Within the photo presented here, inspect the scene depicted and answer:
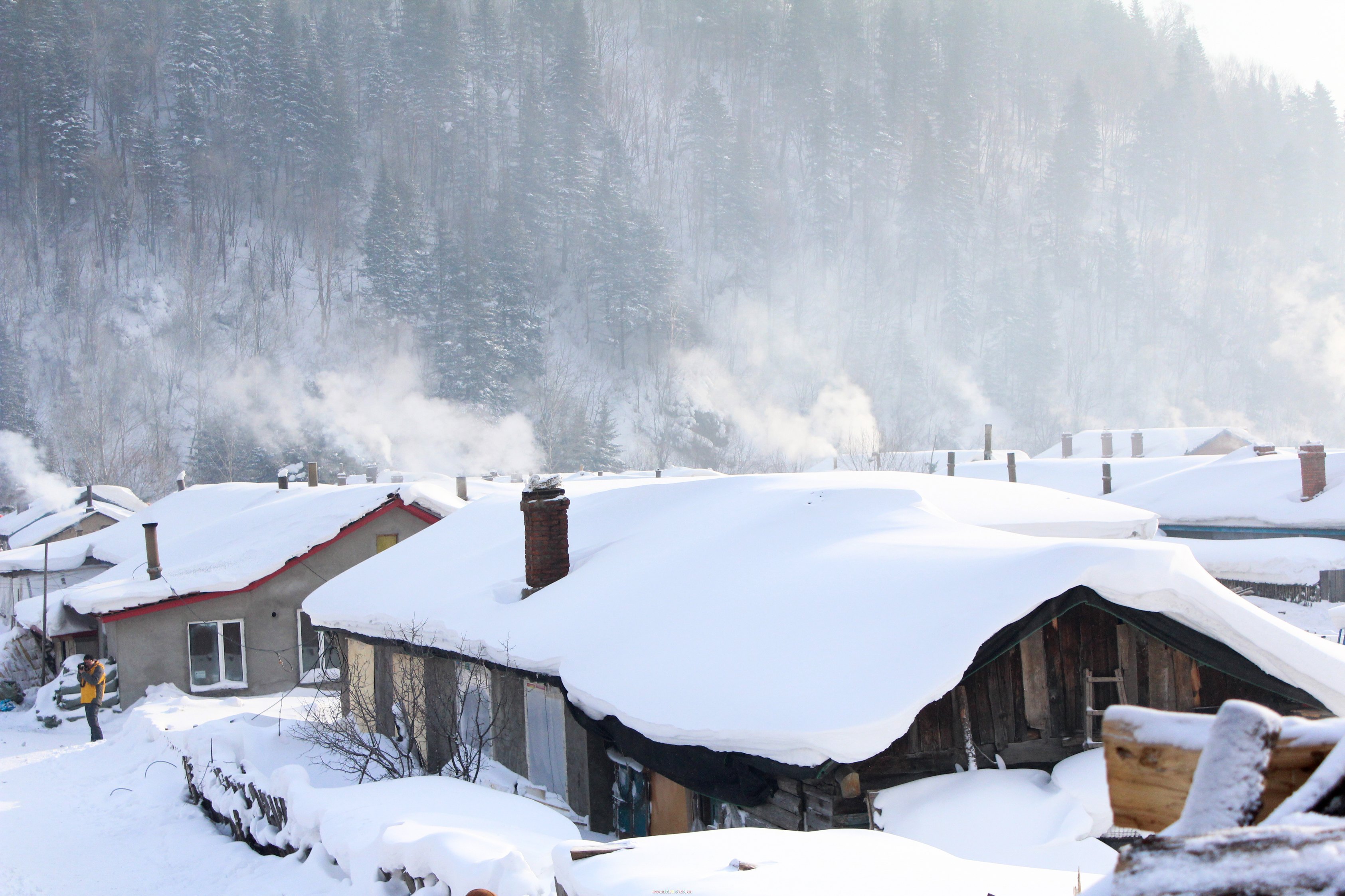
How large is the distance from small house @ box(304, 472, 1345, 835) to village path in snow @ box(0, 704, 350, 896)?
2.71m

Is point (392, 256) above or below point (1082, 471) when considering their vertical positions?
above

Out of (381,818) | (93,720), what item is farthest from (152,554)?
(381,818)

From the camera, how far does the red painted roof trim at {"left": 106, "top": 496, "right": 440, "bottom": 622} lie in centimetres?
2206

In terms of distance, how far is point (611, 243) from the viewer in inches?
3127

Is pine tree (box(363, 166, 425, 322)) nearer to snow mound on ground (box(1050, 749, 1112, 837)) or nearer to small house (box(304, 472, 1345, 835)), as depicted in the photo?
small house (box(304, 472, 1345, 835))

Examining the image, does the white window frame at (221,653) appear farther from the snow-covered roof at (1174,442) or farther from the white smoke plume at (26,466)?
the snow-covered roof at (1174,442)

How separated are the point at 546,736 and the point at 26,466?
6188cm

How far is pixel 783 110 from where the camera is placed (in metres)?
102

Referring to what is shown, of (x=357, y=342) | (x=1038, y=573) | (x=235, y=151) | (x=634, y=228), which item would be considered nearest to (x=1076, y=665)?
(x=1038, y=573)

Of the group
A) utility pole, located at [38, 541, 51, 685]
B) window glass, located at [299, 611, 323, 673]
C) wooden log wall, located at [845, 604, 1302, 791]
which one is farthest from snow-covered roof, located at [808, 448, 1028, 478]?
wooden log wall, located at [845, 604, 1302, 791]

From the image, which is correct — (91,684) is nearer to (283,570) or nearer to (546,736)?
(283,570)

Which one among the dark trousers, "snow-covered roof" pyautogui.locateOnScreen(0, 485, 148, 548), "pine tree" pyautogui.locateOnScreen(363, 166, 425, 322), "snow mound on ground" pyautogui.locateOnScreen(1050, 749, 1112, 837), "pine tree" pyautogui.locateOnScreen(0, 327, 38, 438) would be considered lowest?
the dark trousers

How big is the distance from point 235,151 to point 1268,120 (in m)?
115

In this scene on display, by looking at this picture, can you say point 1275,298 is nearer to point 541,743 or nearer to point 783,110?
point 783,110
